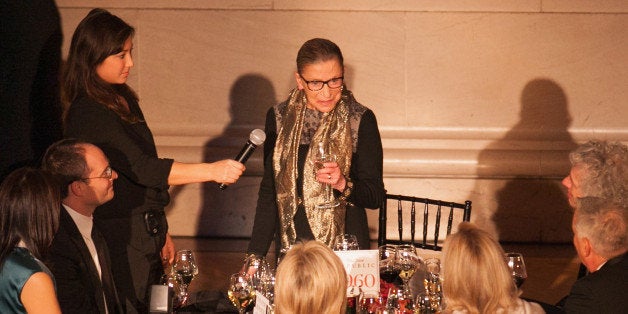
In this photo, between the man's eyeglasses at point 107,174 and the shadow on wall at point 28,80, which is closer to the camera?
the man's eyeglasses at point 107,174

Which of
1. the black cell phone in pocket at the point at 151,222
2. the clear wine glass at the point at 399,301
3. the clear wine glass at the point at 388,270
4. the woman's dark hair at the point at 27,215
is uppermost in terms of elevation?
the woman's dark hair at the point at 27,215

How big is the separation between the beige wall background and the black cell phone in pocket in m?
2.32

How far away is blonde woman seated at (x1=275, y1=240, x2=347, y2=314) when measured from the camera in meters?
2.54

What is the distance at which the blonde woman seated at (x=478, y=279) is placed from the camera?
2.75 meters

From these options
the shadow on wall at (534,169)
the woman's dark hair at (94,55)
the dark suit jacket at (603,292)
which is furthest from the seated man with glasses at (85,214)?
the shadow on wall at (534,169)

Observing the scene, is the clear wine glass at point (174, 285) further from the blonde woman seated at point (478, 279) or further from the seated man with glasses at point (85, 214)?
the blonde woman seated at point (478, 279)

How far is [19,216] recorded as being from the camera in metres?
2.89

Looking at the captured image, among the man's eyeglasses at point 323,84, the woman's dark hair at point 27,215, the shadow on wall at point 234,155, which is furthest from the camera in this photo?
the shadow on wall at point 234,155

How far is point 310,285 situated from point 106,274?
1.16 metres

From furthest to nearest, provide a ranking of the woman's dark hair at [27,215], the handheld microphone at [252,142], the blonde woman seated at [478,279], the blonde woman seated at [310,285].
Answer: the handheld microphone at [252,142]
the woman's dark hair at [27,215]
the blonde woman seated at [478,279]
the blonde woman seated at [310,285]

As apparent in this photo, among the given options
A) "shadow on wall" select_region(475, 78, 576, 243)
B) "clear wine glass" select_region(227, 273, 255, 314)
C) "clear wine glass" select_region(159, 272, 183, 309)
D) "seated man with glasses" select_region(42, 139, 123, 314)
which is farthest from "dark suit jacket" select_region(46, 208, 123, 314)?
"shadow on wall" select_region(475, 78, 576, 243)

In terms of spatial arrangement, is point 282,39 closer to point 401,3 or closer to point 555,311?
point 401,3

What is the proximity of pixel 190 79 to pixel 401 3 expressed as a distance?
4.92 ft

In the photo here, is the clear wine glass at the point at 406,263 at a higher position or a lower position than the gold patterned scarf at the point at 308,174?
lower
